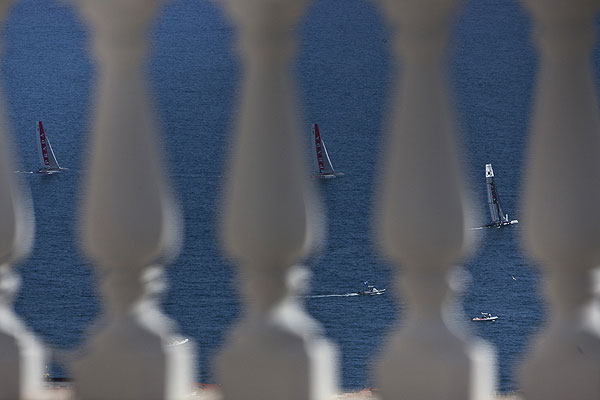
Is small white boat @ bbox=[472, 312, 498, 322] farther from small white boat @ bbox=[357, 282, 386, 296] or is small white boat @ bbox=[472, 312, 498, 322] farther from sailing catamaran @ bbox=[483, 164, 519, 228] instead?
sailing catamaran @ bbox=[483, 164, 519, 228]

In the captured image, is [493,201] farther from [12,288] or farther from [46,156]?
[12,288]

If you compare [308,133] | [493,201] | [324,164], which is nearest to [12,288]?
[493,201]


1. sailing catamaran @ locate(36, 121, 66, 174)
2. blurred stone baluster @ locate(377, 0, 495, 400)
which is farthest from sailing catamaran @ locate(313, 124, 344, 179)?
blurred stone baluster @ locate(377, 0, 495, 400)

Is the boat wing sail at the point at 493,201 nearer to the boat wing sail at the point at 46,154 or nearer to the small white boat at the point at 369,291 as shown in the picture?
the small white boat at the point at 369,291

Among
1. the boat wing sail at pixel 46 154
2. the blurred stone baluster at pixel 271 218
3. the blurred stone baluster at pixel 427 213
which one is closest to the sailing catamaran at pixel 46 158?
the boat wing sail at pixel 46 154

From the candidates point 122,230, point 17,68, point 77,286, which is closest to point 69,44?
point 17,68

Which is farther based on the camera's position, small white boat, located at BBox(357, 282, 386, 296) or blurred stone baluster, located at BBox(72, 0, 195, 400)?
small white boat, located at BBox(357, 282, 386, 296)

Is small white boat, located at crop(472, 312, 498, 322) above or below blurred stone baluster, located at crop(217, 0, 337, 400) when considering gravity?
below
